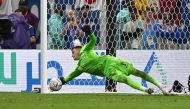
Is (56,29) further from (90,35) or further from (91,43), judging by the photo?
(90,35)

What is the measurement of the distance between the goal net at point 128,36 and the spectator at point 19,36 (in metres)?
1.13

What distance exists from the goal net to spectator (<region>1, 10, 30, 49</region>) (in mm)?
1126

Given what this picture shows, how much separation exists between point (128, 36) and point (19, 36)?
289 centimetres

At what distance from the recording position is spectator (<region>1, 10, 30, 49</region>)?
17.9 metres

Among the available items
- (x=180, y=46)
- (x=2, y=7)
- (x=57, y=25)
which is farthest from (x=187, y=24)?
(x=2, y=7)

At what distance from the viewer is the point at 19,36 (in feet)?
59.0

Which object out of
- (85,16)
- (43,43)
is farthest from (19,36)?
(43,43)

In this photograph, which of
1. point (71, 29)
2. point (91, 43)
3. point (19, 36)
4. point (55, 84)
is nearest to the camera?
point (91, 43)

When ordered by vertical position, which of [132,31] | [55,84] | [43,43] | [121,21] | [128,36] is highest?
[121,21]

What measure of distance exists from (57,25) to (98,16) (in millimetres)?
1014

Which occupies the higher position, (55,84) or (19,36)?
(19,36)

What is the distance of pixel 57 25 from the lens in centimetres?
1708

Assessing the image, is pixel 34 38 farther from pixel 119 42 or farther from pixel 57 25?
pixel 119 42

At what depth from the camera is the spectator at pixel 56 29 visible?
1694cm
